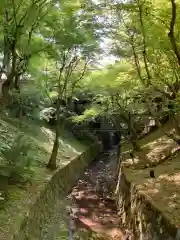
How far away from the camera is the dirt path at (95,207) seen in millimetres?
10422

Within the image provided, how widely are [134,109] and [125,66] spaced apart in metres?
4.82

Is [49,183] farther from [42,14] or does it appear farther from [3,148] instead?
[42,14]

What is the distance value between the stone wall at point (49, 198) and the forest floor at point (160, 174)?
2.97 m

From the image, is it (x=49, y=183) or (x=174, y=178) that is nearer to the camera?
(x=174, y=178)

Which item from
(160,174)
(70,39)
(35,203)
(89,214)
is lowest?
(89,214)

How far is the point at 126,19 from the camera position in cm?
1176

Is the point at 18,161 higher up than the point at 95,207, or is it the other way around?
the point at 18,161

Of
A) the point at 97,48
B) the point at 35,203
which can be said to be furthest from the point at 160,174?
the point at 97,48

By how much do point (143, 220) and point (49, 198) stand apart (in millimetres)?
4527

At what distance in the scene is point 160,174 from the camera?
11.1m

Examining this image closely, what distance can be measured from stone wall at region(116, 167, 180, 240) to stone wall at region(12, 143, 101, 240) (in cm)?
270

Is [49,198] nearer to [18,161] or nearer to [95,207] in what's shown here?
[18,161]

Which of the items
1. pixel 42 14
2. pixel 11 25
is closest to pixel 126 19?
pixel 42 14

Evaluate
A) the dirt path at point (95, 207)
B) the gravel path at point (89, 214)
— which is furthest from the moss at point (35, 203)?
the dirt path at point (95, 207)
